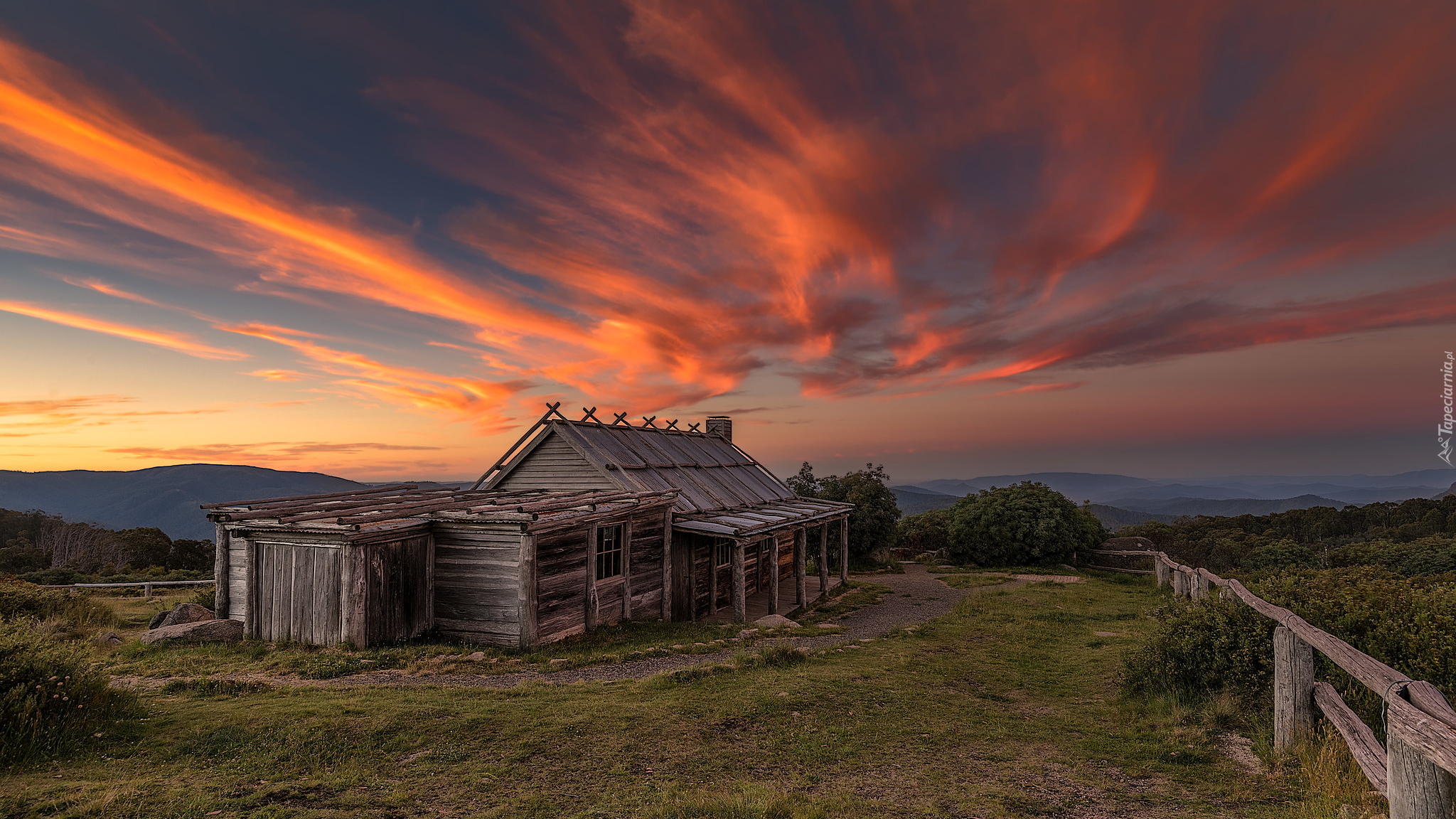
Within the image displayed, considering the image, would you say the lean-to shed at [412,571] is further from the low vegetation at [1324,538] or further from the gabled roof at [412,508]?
the low vegetation at [1324,538]

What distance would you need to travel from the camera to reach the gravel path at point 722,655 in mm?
11797

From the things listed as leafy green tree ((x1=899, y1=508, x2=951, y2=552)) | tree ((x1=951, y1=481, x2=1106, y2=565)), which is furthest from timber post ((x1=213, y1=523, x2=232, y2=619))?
leafy green tree ((x1=899, y1=508, x2=951, y2=552))

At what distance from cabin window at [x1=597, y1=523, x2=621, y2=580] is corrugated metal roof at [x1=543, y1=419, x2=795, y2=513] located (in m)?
2.59

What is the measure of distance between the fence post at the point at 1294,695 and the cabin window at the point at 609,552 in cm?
1416

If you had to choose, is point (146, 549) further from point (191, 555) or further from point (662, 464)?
point (662, 464)

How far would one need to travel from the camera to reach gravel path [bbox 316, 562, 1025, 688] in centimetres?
1180

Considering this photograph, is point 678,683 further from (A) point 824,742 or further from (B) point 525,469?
(B) point 525,469

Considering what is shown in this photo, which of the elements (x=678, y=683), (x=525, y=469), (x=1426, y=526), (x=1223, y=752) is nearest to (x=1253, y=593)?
(x=1223, y=752)

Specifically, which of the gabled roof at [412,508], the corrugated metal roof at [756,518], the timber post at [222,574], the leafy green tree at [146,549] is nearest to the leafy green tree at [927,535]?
the corrugated metal roof at [756,518]

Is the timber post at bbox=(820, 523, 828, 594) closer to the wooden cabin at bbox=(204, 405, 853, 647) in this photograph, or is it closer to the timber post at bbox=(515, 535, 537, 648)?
the wooden cabin at bbox=(204, 405, 853, 647)

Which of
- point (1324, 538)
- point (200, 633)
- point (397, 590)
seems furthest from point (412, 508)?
point (1324, 538)

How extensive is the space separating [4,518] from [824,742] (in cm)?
11289

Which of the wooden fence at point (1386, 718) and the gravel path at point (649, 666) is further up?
the wooden fence at point (1386, 718)

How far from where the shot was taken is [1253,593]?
9078 mm
